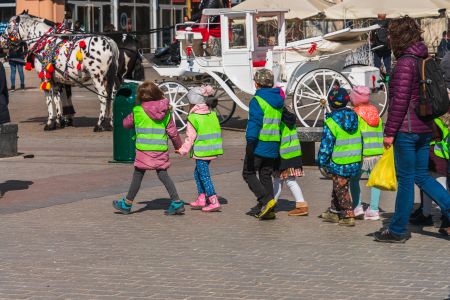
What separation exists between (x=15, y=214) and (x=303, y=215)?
2932 mm

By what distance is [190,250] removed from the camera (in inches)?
361

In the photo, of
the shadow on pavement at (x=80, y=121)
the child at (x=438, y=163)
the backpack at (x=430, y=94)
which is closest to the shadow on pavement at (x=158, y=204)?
the child at (x=438, y=163)

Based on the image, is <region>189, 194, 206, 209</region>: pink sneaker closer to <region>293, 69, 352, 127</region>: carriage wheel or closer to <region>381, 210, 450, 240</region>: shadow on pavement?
<region>381, 210, 450, 240</region>: shadow on pavement

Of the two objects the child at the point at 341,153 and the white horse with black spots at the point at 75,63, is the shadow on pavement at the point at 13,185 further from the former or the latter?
the white horse with black spots at the point at 75,63

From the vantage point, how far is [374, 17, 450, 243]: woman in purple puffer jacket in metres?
9.18

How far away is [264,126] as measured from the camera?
35.0 feet

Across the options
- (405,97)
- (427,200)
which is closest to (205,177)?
(427,200)

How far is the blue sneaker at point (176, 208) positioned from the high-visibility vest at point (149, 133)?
22.4 inches

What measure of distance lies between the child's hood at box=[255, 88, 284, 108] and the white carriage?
7.28 meters

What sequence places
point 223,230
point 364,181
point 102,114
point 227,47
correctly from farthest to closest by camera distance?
point 102,114, point 227,47, point 364,181, point 223,230

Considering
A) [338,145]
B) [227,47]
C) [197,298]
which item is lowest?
[197,298]

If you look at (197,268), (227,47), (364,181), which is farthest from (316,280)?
(227,47)

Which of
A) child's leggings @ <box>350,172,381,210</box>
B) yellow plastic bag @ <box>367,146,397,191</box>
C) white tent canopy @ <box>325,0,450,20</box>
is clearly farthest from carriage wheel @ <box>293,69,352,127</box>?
white tent canopy @ <box>325,0,450,20</box>

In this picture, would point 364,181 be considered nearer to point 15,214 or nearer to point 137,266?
point 15,214
